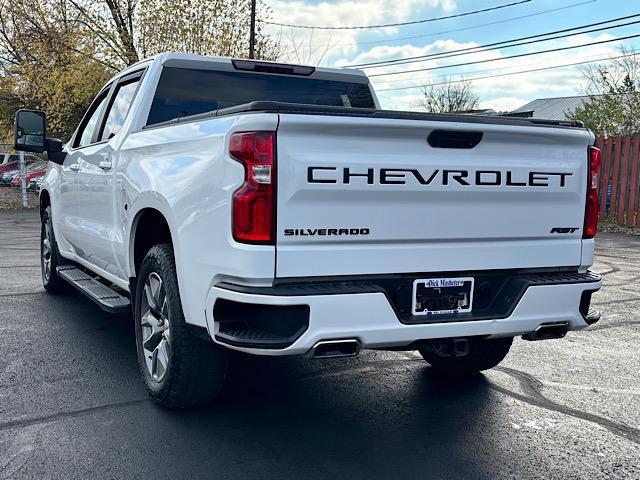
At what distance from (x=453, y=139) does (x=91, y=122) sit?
3889 mm

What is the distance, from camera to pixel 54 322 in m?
5.74

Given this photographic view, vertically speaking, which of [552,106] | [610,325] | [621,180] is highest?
[552,106]

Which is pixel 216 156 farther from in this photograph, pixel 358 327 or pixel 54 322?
pixel 54 322

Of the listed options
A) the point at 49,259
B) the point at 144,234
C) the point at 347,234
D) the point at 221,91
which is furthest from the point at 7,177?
the point at 347,234

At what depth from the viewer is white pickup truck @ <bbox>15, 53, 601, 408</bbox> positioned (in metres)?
2.85

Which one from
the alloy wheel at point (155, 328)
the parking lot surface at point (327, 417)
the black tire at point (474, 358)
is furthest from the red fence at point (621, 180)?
the alloy wheel at point (155, 328)

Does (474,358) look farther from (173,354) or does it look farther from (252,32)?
(252,32)

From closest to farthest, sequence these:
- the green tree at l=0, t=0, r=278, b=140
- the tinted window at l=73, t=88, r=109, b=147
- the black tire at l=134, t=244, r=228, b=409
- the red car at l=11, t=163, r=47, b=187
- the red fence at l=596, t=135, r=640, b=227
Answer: the black tire at l=134, t=244, r=228, b=409 < the tinted window at l=73, t=88, r=109, b=147 < the red fence at l=596, t=135, r=640, b=227 < the green tree at l=0, t=0, r=278, b=140 < the red car at l=11, t=163, r=47, b=187

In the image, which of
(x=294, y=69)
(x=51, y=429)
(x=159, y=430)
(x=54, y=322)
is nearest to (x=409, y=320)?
(x=159, y=430)

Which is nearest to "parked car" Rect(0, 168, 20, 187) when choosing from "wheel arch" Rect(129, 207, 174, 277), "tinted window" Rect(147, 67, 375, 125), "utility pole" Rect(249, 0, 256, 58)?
"utility pole" Rect(249, 0, 256, 58)

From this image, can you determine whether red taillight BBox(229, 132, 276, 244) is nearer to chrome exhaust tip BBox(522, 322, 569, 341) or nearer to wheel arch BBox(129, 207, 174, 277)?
wheel arch BBox(129, 207, 174, 277)

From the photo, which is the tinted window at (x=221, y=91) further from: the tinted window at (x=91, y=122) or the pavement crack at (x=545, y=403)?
the pavement crack at (x=545, y=403)

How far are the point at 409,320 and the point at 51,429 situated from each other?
194 centimetres

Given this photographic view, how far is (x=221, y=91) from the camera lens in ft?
15.8
